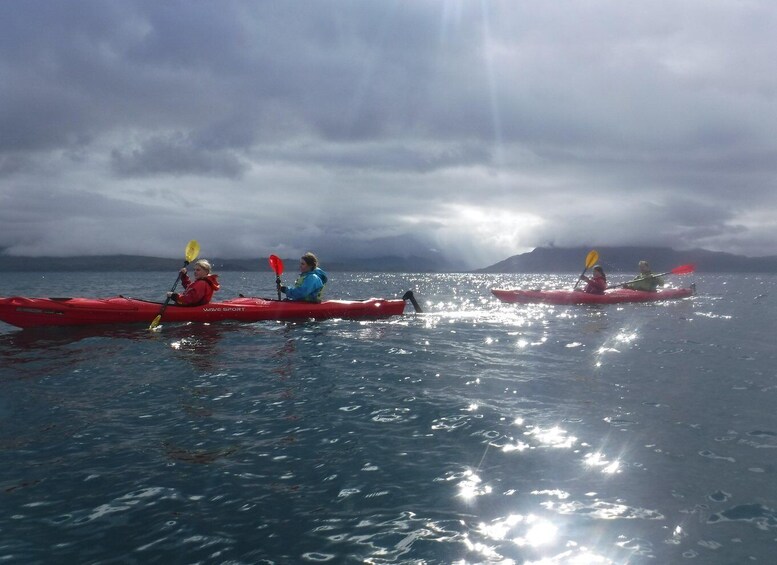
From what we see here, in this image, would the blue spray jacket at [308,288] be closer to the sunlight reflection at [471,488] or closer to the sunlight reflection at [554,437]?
the sunlight reflection at [554,437]

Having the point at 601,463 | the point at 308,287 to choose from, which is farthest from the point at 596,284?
the point at 601,463

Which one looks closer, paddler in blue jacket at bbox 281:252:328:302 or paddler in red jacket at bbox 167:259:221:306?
paddler in red jacket at bbox 167:259:221:306

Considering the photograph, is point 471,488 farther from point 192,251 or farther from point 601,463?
point 192,251

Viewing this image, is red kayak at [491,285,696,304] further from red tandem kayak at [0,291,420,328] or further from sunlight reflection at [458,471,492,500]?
sunlight reflection at [458,471,492,500]

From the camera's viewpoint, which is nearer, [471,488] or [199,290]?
[471,488]

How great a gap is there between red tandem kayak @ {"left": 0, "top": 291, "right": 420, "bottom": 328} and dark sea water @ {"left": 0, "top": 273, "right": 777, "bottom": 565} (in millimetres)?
4186

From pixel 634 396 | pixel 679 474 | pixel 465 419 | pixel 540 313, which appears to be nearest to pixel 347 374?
pixel 465 419

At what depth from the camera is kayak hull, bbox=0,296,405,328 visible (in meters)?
14.7

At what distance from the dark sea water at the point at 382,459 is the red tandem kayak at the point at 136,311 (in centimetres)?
419

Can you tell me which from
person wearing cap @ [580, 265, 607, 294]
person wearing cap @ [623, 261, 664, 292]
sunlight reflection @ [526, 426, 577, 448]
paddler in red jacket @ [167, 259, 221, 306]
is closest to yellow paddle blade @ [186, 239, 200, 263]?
paddler in red jacket @ [167, 259, 221, 306]

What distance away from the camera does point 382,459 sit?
5539 millimetres

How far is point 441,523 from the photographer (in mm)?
4262

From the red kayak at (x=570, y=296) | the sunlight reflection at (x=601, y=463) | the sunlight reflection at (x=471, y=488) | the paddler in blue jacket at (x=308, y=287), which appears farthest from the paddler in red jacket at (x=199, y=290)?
the red kayak at (x=570, y=296)

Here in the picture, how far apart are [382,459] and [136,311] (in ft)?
41.4
